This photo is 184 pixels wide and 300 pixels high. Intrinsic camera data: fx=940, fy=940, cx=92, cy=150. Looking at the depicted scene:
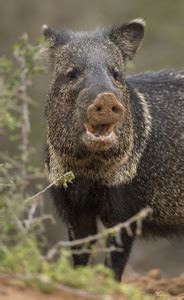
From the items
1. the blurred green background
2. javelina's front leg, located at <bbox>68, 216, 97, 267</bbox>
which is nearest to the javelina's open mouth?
javelina's front leg, located at <bbox>68, 216, 97, 267</bbox>

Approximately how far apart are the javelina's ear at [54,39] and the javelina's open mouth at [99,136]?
47.5 inches

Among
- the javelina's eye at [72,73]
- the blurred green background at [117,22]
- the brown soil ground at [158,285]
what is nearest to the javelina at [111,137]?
the javelina's eye at [72,73]

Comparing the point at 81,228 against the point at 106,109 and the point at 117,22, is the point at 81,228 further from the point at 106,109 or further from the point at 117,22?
the point at 117,22

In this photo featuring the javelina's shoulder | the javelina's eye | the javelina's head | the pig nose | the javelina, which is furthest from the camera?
the javelina's shoulder

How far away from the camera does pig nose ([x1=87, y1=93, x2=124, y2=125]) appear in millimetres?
6195

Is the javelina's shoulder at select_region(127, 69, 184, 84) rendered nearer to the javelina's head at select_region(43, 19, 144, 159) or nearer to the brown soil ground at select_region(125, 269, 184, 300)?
the javelina's head at select_region(43, 19, 144, 159)

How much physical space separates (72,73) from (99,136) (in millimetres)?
750

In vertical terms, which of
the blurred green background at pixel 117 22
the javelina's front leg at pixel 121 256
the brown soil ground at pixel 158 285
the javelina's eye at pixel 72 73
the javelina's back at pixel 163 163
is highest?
the blurred green background at pixel 117 22

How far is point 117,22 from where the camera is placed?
15.4 meters

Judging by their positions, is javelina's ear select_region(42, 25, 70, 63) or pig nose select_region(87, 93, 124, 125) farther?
javelina's ear select_region(42, 25, 70, 63)

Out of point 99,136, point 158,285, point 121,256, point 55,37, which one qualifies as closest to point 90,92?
point 99,136

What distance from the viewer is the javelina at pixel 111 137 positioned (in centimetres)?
664

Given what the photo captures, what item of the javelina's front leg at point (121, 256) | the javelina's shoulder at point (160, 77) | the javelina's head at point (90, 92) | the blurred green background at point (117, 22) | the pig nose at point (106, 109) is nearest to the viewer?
the pig nose at point (106, 109)

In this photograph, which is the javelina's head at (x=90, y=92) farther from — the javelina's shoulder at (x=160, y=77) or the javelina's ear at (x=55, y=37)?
the javelina's shoulder at (x=160, y=77)
